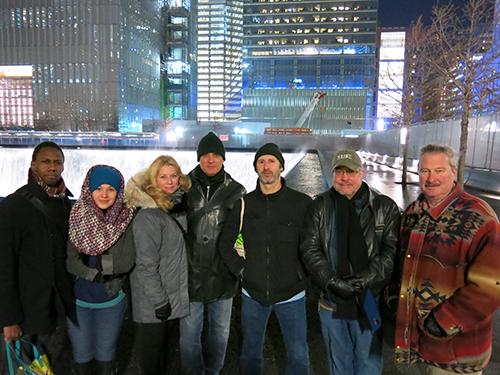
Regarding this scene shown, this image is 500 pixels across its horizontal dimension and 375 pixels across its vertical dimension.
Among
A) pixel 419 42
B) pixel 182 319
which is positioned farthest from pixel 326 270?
pixel 419 42

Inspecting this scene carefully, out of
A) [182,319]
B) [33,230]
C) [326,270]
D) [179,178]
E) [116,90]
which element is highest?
[116,90]

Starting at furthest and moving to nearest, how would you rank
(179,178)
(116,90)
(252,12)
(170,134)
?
(252,12)
(116,90)
(170,134)
(179,178)

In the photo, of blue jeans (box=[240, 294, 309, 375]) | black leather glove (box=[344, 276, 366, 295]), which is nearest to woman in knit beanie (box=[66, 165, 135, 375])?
blue jeans (box=[240, 294, 309, 375])

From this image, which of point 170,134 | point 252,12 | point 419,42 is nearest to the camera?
point 419,42

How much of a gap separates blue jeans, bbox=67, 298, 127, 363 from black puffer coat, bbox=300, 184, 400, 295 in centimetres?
147

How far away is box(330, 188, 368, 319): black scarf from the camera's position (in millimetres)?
2562

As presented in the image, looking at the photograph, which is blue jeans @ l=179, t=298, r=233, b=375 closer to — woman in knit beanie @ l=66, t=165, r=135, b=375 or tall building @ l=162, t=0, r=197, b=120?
woman in knit beanie @ l=66, t=165, r=135, b=375

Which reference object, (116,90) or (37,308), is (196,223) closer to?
(37,308)

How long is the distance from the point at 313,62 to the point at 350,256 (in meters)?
109

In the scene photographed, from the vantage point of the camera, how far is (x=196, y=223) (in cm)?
297

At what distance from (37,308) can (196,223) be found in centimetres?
122

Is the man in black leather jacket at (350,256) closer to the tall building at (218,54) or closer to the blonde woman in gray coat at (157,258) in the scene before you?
the blonde woman in gray coat at (157,258)

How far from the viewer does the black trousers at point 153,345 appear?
275 centimetres

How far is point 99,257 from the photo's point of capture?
269 cm
